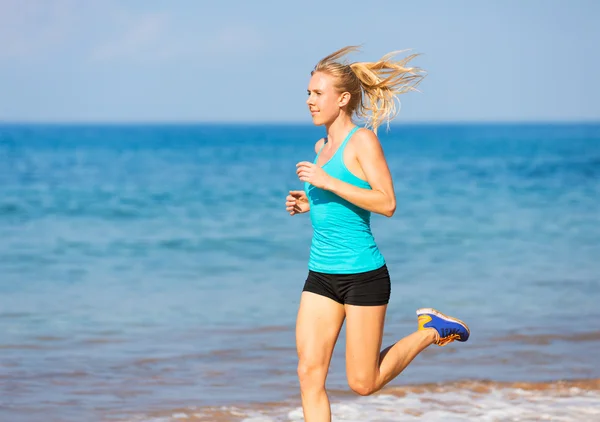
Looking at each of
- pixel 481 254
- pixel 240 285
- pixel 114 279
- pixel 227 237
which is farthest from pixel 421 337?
pixel 227 237

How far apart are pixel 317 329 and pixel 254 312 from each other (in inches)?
186

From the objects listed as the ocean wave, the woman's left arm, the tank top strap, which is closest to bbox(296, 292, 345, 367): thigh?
the woman's left arm

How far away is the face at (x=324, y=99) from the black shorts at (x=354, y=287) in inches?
31.0

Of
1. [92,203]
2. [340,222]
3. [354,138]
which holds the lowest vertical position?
[92,203]

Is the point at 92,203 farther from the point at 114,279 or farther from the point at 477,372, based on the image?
the point at 477,372

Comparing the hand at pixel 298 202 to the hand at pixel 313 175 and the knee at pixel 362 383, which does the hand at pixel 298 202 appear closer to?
the hand at pixel 313 175

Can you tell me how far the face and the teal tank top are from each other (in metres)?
0.18

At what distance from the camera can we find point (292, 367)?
7.32 m

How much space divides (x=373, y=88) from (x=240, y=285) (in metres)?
6.35

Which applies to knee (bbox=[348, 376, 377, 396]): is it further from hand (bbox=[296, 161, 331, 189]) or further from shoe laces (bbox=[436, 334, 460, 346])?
hand (bbox=[296, 161, 331, 189])

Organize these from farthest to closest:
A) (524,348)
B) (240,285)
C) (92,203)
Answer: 1. (92,203)
2. (240,285)
3. (524,348)

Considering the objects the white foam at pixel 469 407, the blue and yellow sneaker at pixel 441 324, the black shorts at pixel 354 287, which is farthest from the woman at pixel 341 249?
the white foam at pixel 469 407

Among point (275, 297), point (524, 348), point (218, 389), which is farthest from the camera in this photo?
point (275, 297)

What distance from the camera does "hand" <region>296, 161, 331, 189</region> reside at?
4379mm
